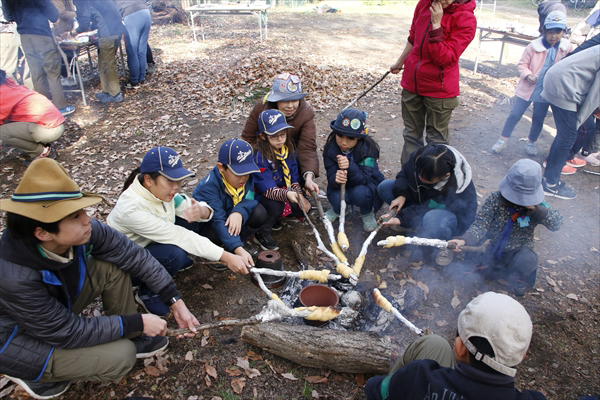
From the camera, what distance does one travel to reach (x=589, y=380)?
3125 millimetres

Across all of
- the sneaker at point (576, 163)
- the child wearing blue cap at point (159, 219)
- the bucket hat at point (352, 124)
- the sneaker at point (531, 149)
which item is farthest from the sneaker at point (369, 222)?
the sneaker at point (576, 163)

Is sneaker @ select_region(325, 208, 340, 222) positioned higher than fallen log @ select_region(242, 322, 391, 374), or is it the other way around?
fallen log @ select_region(242, 322, 391, 374)

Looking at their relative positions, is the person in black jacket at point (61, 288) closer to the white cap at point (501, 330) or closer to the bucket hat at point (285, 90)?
the white cap at point (501, 330)

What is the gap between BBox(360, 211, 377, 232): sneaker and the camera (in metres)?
4.88

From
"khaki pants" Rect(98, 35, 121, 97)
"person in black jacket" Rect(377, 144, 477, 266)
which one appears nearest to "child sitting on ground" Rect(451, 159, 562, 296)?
"person in black jacket" Rect(377, 144, 477, 266)

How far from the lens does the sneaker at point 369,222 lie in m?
4.88

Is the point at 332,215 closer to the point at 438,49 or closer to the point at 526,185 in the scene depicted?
the point at 526,185

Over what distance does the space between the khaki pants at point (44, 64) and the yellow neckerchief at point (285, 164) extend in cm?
621

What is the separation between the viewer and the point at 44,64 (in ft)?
25.1

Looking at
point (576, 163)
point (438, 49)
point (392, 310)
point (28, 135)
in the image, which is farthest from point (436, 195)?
→ point (28, 135)

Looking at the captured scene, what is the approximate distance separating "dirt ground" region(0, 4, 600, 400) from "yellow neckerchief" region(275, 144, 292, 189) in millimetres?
701

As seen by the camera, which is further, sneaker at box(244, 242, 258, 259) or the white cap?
sneaker at box(244, 242, 258, 259)

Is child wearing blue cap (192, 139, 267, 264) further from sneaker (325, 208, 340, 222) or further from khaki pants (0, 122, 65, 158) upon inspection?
khaki pants (0, 122, 65, 158)

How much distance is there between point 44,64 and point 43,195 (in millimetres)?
7123
